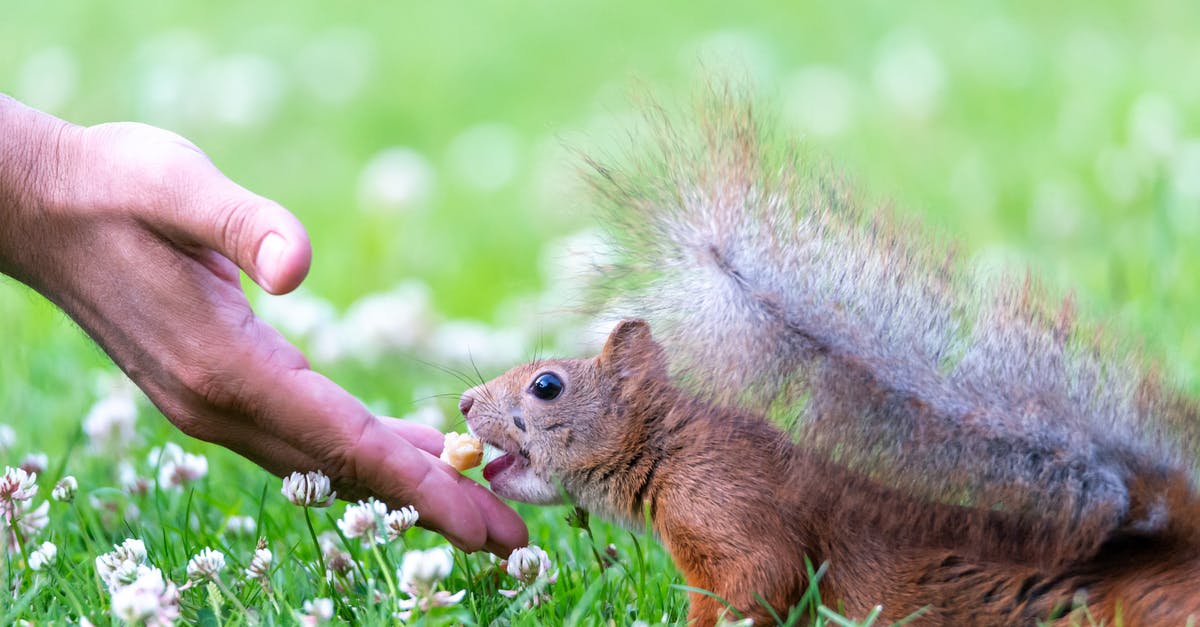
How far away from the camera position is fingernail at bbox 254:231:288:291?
2.16 m

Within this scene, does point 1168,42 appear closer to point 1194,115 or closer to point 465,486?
point 1194,115

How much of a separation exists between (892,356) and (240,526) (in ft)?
4.83

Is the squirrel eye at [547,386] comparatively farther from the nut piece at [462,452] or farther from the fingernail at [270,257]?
the fingernail at [270,257]

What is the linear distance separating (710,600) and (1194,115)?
461 centimetres

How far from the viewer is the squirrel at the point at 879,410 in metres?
2.18

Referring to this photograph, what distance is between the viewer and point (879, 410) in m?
2.19

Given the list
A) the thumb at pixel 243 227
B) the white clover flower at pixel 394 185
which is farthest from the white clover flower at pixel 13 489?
the white clover flower at pixel 394 185

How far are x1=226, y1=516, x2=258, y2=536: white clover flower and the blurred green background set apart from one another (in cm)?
70

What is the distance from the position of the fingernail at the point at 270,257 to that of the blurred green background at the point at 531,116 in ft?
2.50

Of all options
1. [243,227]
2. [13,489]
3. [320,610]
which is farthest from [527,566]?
[13,489]

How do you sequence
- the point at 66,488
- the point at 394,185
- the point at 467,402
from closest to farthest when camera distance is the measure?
the point at 66,488, the point at 467,402, the point at 394,185

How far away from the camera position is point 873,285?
88.4 inches

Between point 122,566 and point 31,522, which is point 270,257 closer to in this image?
point 122,566

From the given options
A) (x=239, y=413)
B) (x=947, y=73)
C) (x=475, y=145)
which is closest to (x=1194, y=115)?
(x=947, y=73)
